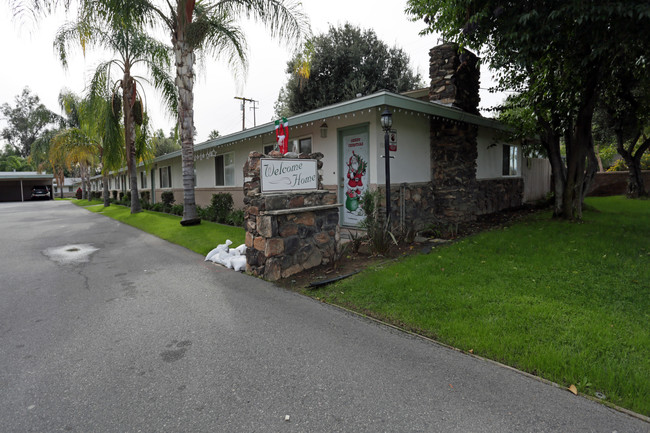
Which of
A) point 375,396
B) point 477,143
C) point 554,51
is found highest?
point 554,51

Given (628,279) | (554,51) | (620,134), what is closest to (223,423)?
(628,279)

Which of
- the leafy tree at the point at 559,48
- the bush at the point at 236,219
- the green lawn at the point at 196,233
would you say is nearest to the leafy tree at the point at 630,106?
the leafy tree at the point at 559,48

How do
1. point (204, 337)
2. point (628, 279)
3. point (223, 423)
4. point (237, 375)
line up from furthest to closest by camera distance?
point (628, 279) → point (204, 337) → point (237, 375) → point (223, 423)

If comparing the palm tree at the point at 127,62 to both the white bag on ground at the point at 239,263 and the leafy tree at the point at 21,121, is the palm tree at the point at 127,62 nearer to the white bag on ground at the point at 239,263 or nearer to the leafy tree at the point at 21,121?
the white bag on ground at the point at 239,263

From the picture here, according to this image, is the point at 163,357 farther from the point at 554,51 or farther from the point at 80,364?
the point at 554,51

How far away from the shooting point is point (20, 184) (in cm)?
3969

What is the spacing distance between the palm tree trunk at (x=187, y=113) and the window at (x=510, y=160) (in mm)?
10479

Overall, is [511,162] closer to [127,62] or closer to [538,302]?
[538,302]

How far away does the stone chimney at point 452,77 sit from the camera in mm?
9758

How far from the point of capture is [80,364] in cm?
296

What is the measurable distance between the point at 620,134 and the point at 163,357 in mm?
18760

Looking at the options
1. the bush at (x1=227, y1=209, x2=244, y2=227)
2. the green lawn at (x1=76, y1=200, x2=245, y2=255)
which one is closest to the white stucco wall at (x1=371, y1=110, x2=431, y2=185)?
the green lawn at (x1=76, y1=200, x2=245, y2=255)

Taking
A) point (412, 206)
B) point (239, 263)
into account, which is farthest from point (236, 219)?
point (412, 206)

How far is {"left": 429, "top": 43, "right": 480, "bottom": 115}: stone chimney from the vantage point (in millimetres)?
9758
